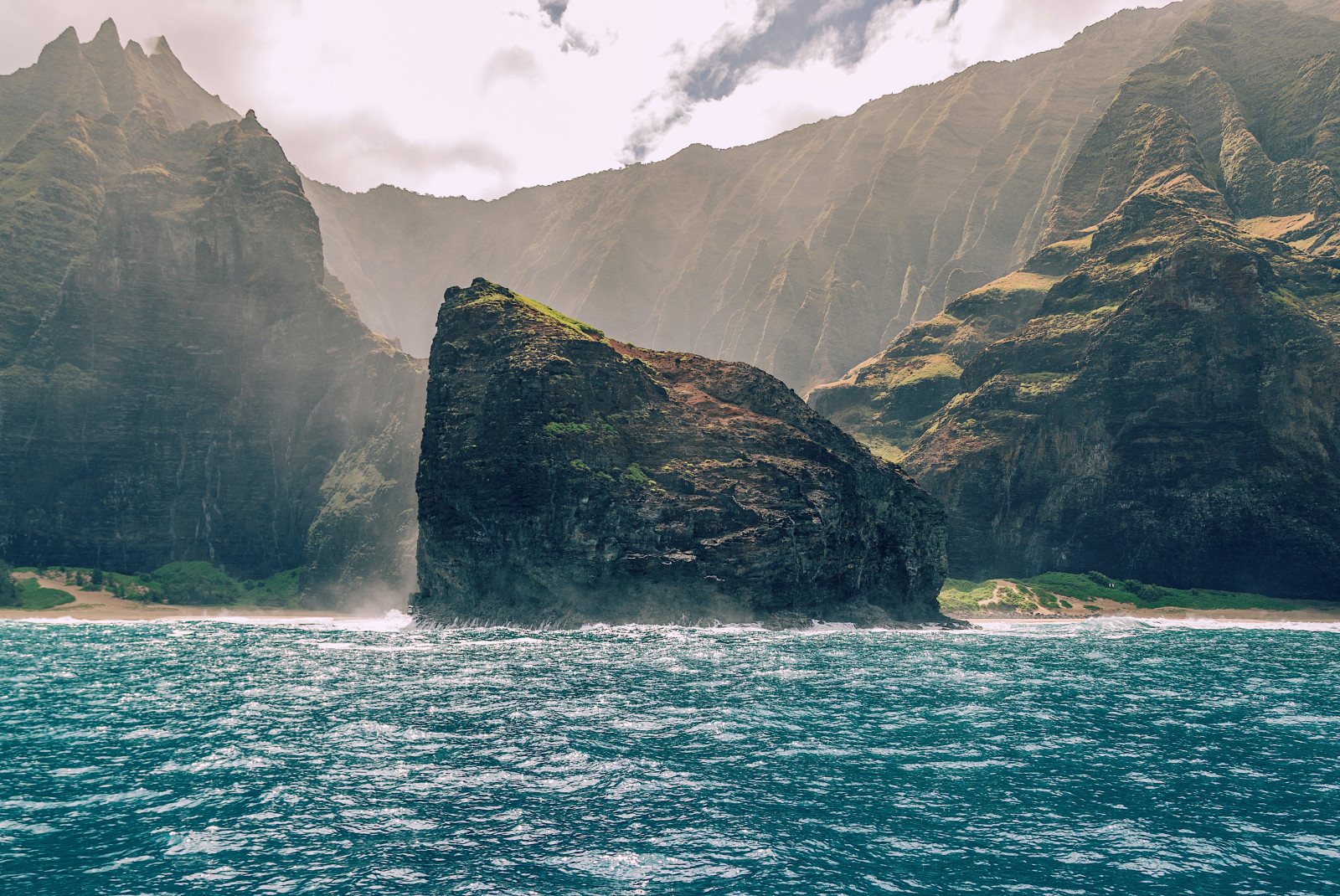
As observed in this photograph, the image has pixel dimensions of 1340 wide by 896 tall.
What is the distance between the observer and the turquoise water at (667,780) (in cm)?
1606

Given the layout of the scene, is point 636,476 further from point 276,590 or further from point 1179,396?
point 276,590

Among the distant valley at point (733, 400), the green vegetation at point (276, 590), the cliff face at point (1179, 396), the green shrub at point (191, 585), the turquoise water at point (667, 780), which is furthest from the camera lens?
the green vegetation at point (276, 590)

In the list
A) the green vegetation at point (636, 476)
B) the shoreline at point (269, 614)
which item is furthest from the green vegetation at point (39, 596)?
the green vegetation at point (636, 476)

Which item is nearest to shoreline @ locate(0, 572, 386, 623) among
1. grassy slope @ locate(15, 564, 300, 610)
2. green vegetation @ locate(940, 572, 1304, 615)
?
grassy slope @ locate(15, 564, 300, 610)

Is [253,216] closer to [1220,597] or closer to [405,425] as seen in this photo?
[405,425]

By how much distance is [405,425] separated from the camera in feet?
546

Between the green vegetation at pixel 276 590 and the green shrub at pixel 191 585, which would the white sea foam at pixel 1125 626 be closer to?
the green vegetation at pixel 276 590

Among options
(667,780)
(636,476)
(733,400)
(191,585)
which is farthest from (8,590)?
(667,780)

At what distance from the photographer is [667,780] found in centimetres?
2280

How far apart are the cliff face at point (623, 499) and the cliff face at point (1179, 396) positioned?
44.6m

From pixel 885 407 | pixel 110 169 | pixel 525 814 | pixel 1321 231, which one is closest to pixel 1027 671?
pixel 525 814

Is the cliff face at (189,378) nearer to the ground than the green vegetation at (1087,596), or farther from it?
farther from it

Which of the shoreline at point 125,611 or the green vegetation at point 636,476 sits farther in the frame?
the shoreline at point 125,611

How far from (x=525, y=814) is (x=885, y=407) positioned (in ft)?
589
